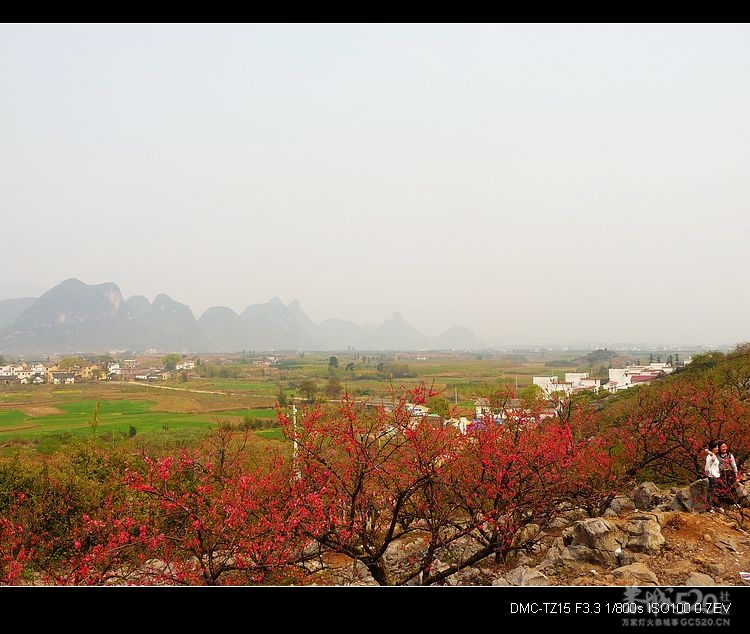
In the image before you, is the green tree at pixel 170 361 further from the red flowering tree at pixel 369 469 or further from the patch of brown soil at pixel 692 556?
the patch of brown soil at pixel 692 556

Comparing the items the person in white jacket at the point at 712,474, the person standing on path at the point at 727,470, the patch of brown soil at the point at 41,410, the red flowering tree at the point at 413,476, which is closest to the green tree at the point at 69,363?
the patch of brown soil at the point at 41,410

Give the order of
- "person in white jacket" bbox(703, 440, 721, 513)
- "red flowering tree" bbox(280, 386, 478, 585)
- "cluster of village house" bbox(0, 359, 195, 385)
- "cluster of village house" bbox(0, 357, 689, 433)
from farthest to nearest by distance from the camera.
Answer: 1. "cluster of village house" bbox(0, 359, 195, 385)
2. "cluster of village house" bbox(0, 357, 689, 433)
3. "person in white jacket" bbox(703, 440, 721, 513)
4. "red flowering tree" bbox(280, 386, 478, 585)

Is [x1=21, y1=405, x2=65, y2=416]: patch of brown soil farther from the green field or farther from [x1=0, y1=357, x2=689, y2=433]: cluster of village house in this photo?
[x1=0, y1=357, x2=689, y2=433]: cluster of village house

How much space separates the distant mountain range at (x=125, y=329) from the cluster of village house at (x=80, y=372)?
195 centimetres

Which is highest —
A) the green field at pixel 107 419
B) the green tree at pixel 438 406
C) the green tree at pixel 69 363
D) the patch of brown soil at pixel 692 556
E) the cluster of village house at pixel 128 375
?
the green tree at pixel 438 406

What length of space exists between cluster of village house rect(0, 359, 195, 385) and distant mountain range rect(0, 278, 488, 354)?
195 centimetres

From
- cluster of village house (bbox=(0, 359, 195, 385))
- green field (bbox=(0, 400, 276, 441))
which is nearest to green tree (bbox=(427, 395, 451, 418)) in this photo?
green field (bbox=(0, 400, 276, 441))

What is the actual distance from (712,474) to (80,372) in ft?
142

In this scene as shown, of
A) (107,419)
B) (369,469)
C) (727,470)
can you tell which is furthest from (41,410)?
(727,470)

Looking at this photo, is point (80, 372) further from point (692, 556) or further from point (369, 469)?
point (692, 556)

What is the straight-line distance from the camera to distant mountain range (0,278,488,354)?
41.0 metres

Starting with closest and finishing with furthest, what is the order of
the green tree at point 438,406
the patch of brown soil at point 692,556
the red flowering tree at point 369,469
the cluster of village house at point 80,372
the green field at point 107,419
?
the patch of brown soil at point 692,556 → the red flowering tree at point 369,469 → the green tree at point 438,406 → the green field at point 107,419 → the cluster of village house at point 80,372

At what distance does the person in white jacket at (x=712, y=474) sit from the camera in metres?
5.65

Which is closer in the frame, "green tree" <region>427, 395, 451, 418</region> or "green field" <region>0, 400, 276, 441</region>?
"green tree" <region>427, 395, 451, 418</region>
